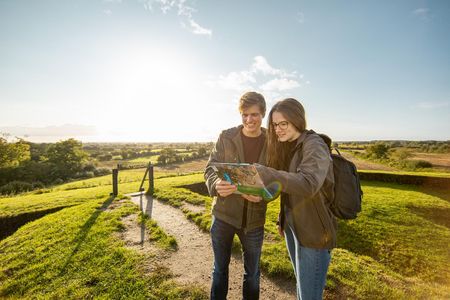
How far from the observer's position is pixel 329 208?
2217 millimetres

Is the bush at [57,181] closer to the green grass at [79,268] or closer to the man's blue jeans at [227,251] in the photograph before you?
the green grass at [79,268]

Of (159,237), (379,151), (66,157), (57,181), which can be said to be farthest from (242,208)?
(66,157)

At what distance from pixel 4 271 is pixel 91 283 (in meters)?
2.87

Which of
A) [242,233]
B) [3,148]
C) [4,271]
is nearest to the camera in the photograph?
[242,233]

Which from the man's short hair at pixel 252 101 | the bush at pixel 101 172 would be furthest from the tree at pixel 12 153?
the man's short hair at pixel 252 101

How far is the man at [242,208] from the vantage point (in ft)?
9.84

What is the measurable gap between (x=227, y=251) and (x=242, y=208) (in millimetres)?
693

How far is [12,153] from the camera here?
46812mm

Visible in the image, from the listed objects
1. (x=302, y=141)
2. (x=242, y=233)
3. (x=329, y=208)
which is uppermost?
(x=302, y=141)

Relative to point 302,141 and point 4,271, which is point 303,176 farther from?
point 4,271

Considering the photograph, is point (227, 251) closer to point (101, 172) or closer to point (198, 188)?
point (198, 188)

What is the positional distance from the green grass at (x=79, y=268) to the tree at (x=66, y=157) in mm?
54191

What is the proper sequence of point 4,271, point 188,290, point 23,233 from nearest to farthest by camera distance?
→ 1. point 188,290
2. point 4,271
3. point 23,233

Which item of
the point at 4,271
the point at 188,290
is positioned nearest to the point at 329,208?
the point at 188,290
